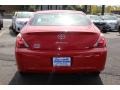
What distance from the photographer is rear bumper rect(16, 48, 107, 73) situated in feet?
20.3

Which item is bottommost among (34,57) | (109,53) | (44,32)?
(109,53)

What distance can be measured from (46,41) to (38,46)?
17 cm

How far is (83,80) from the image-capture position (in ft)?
23.0

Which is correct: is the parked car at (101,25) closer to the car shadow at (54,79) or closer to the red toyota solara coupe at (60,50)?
the car shadow at (54,79)

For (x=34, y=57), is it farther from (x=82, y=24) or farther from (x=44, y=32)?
(x=82, y=24)

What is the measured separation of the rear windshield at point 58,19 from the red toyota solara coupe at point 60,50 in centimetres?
54

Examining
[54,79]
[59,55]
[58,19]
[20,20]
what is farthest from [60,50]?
[20,20]

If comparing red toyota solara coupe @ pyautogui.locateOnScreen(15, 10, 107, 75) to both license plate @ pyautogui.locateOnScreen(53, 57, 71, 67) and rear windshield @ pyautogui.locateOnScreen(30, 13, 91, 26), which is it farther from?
rear windshield @ pyautogui.locateOnScreen(30, 13, 91, 26)

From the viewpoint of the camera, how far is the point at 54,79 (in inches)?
279

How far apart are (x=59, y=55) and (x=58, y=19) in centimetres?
129

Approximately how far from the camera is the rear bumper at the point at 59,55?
6195 mm

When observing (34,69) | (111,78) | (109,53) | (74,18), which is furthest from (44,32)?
(109,53)

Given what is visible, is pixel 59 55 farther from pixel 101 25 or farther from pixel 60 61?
pixel 101 25

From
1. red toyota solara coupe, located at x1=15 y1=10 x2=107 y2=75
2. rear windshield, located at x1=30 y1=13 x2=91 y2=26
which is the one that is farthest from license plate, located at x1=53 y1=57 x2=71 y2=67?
A: rear windshield, located at x1=30 y1=13 x2=91 y2=26
